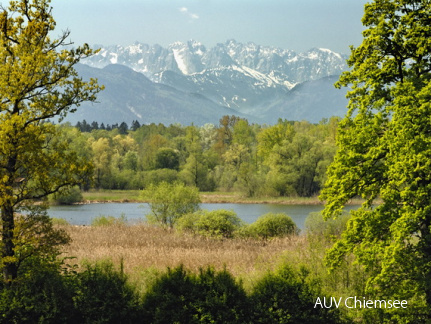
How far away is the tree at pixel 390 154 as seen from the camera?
10.6 metres

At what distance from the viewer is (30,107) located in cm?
1199

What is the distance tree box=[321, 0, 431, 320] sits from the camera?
1064 cm

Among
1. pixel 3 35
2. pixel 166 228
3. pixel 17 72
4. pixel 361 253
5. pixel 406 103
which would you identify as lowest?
pixel 166 228

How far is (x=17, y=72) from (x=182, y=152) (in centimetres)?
9658

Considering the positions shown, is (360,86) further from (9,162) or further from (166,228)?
(166,228)

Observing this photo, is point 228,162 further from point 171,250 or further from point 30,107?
point 30,107

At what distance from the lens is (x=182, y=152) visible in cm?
10794

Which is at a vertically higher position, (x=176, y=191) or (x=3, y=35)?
(x=3, y=35)

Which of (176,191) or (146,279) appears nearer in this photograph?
(146,279)

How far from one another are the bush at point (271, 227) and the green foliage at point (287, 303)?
15177 millimetres

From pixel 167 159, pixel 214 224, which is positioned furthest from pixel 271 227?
pixel 167 159

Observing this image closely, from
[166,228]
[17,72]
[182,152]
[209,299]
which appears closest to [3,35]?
[17,72]

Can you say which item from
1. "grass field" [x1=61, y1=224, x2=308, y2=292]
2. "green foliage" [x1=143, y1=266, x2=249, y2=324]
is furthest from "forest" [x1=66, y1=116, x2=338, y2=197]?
"green foliage" [x1=143, y1=266, x2=249, y2=324]

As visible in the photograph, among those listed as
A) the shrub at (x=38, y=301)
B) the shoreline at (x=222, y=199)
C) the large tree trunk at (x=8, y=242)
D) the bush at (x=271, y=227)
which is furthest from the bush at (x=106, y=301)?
the shoreline at (x=222, y=199)
